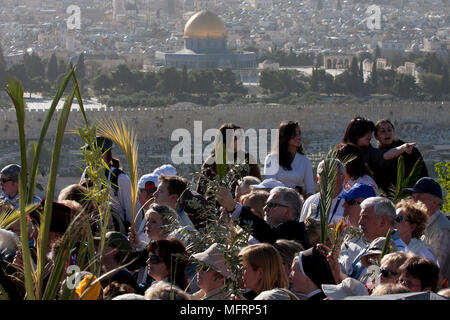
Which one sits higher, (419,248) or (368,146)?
(368,146)

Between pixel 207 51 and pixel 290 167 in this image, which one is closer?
pixel 290 167

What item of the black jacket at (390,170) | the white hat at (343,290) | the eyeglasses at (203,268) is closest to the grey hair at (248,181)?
the black jacket at (390,170)

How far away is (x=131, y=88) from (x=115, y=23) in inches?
1742

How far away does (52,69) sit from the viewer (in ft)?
161

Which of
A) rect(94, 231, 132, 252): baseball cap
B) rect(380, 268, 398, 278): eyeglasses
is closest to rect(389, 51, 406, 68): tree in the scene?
rect(94, 231, 132, 252): baseball cap

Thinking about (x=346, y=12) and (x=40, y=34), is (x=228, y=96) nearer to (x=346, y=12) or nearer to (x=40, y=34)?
(x=40, y=34)

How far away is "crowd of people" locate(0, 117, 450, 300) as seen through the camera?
2.94m

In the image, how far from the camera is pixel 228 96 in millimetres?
48062

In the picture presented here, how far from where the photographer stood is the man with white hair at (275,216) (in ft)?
10.8

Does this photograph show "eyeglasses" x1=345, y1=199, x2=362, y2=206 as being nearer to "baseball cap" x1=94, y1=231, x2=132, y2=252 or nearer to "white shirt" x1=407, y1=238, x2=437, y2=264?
"white shirt" x1=407, y1=238, x2=437, y2=264

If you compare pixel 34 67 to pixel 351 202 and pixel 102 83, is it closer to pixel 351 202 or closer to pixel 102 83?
pixel 102 83

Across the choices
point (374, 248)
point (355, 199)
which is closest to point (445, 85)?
point (355, 199)

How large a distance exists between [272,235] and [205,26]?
177 feet

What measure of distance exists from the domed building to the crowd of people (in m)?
51.3
